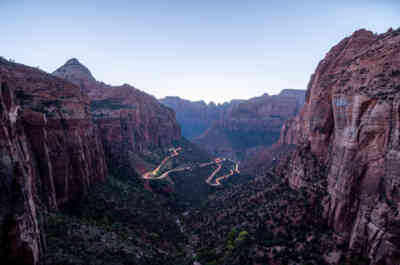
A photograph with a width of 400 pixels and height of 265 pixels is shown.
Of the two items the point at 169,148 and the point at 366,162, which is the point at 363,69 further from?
the point at 169,148

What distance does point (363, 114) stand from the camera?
50.4 ft

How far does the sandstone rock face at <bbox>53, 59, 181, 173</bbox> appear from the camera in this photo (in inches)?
1791

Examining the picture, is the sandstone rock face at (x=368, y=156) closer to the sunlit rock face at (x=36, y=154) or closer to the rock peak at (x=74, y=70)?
the sunlit rock face at (x=36, y=154)

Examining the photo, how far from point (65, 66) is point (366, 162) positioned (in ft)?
347

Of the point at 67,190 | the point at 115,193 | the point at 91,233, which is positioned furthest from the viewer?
the point at 115,193

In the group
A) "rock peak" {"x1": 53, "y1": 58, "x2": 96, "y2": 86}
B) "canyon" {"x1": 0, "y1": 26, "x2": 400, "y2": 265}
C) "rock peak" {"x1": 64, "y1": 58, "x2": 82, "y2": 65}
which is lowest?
"canyon" {"x1": 0, "y1": 26, "x2": 400, "y2": 265}

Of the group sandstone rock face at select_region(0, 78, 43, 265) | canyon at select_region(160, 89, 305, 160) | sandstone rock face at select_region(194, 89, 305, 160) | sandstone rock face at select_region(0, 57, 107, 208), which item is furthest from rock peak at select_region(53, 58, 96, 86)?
sandstone rock face at select_region(194, 89, 305, 160)

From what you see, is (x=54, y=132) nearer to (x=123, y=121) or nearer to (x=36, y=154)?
(x=36, y=154)

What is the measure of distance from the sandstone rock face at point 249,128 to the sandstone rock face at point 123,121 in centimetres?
4543

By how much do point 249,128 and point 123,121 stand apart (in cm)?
10283

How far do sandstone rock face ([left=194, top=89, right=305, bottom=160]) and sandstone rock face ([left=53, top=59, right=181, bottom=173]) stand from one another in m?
45.4

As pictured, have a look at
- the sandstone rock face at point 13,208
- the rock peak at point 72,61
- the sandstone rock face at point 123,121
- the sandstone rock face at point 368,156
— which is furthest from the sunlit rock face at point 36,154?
the rock peak at point 72,61

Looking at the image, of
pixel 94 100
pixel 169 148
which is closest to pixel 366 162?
pixel 94 100

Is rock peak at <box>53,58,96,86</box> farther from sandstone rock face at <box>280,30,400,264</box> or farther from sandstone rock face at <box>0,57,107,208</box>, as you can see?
sandstone rock face at <box>280,30,400,264</box>
